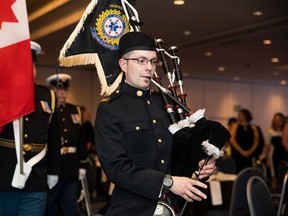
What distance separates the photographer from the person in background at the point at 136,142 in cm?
187

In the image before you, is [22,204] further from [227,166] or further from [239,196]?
[227,166]

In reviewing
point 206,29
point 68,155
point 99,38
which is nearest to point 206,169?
point 99,38

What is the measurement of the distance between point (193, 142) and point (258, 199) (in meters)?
1.38

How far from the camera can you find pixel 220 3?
491 centimetres

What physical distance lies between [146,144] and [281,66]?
8.15 metres

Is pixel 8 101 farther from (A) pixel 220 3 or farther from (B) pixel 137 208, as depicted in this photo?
(A) pixel 220 3

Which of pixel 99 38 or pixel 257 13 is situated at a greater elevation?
pixel 257 13

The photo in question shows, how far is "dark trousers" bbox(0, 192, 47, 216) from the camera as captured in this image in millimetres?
2715

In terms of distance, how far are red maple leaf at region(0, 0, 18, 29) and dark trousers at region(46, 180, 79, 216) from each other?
5.77 feet

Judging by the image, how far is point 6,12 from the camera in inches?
108

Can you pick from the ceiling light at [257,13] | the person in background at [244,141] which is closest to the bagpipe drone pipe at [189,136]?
the ceiling light at [257,13]

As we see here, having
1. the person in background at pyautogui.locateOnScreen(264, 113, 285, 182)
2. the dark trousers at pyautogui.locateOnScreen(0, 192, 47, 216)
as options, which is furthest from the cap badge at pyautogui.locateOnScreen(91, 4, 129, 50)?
the person in background at pyautogui.locateOnScreen(264, 113, 285, 182)

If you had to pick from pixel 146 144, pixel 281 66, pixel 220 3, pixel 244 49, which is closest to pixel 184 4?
pixel 220 3

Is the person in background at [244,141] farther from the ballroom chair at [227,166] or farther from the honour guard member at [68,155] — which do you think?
the honour guard member at [68,155]
